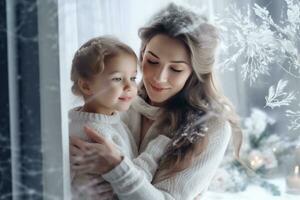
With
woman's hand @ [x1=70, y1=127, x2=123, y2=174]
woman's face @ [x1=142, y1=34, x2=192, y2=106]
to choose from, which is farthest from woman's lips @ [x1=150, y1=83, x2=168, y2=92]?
woman's hand @ [x1=70, y1=127, x2=123, y2=174]

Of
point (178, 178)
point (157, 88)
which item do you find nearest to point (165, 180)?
point (178, 178)

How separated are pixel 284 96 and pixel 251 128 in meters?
0.07

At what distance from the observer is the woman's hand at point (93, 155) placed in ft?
1.95

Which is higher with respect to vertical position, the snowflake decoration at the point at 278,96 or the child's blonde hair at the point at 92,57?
the child's blonde hair at the point at 92,57

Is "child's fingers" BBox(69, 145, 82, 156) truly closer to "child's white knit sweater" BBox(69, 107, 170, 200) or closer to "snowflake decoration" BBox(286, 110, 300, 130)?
"child's white knit sweater" BBox(69, 107, 170, 200)

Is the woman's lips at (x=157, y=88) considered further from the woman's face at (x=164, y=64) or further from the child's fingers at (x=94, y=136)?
the child's fingers at (x=94, y=136)

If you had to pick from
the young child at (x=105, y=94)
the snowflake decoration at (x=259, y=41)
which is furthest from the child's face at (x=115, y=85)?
the snowflake decoration at (x=259, y=41)

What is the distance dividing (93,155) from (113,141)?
34 millimetres

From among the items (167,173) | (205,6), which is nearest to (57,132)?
(167,173)

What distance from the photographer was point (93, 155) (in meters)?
0.60

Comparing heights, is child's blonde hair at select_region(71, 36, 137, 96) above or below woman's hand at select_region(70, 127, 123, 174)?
above

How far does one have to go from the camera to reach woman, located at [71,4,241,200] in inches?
24.3

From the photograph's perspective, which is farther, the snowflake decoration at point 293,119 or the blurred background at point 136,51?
the snowflake decoration at point 293,119

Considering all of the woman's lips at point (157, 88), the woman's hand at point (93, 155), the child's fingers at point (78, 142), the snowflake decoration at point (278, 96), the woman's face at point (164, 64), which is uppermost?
the woman's face at point (164, 64)
